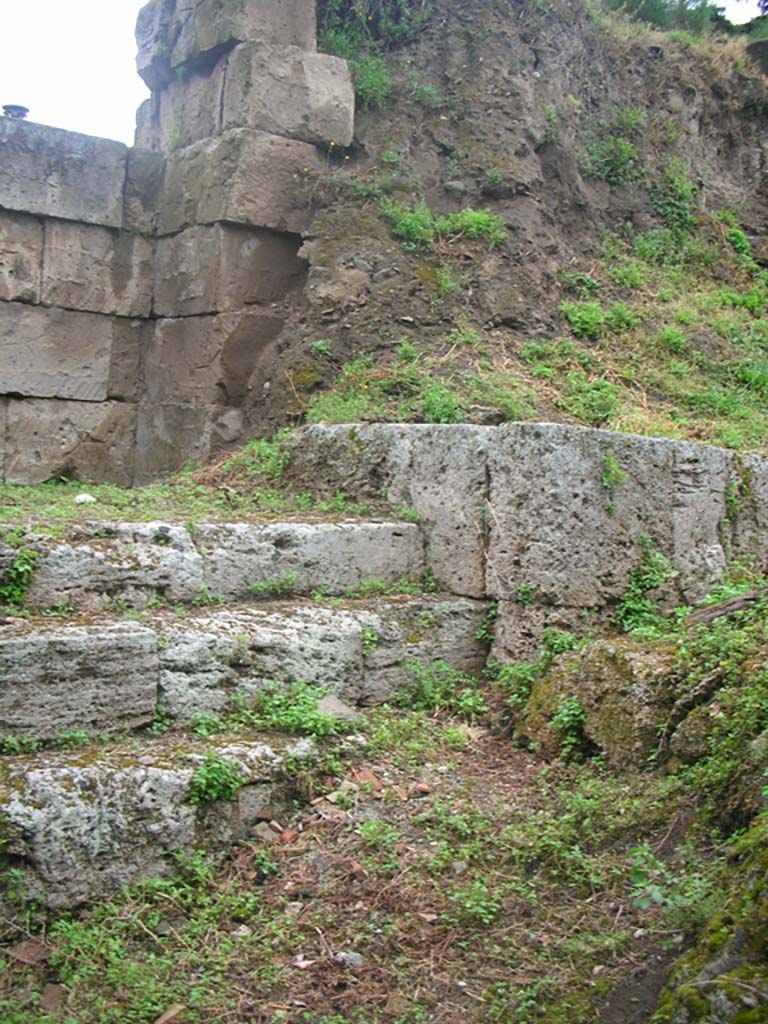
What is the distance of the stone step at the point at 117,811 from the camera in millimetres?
4070

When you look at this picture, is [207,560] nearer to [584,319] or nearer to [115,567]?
[115,567]

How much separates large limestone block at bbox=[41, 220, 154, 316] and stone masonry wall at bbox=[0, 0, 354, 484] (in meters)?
0.01

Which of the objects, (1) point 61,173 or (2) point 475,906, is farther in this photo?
(1) point 61,173

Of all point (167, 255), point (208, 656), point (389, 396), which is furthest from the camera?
point (167, 255)

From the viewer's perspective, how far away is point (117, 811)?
13.9ft

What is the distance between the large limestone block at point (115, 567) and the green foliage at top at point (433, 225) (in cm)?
358

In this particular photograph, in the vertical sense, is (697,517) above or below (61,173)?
below

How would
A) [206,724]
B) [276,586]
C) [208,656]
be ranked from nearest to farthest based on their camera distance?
[206,724], [208,656], [276,586]

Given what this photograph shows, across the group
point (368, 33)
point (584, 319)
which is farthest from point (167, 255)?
point (584, 319)

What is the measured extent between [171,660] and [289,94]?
195 inches

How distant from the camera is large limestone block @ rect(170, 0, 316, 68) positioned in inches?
322

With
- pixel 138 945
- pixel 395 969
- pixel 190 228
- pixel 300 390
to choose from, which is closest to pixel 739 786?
pixel 395 969

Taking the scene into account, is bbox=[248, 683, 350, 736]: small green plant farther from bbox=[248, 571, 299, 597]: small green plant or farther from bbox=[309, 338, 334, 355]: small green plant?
bbox=[309, 338, 334, 355]: small green plant

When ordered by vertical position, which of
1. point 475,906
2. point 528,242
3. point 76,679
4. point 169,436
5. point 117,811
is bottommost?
point 475,906
